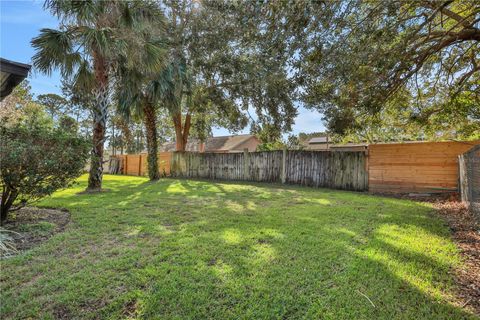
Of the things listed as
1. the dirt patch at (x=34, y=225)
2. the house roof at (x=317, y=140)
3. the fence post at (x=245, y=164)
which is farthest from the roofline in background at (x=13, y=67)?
the house roof at (x=317, y=140)

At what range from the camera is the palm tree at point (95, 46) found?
6418 millimetres

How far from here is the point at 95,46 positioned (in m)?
6.91

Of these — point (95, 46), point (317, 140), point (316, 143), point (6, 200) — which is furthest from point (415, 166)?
point (317, 140)

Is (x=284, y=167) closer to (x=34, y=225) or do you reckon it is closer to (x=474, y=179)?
(x=474, y=179)

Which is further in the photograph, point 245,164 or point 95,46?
point 245,164

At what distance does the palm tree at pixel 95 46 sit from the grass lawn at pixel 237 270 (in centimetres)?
437

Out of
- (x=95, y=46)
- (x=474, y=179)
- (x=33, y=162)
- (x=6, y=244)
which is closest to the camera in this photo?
(x=6, y=244)

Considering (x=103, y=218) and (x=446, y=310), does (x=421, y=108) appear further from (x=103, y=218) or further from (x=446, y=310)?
(x=103, y=218)

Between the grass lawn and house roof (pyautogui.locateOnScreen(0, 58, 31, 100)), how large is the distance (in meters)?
2.29

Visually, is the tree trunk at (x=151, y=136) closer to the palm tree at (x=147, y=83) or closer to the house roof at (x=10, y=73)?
the palm tree at (x=147, y=83)

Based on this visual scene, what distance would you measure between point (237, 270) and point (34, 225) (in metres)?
3.65

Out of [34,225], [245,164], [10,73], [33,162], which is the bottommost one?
[34,225]

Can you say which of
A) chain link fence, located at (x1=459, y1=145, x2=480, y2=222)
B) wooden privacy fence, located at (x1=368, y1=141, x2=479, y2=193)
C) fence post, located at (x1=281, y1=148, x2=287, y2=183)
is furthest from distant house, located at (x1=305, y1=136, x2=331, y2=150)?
chain link fence, located at (x1=459, y1=145, x2=480, y2=222)

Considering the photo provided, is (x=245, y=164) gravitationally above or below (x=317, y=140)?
below
